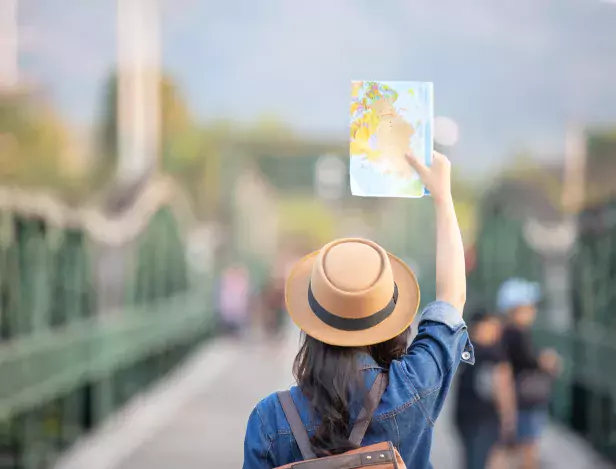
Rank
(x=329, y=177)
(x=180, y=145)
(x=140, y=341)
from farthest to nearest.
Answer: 1. (x=329, y=177)
2. (x=180, y=145)
3. (x=140, y=341)

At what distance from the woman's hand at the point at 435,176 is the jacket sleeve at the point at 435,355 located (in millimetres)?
204

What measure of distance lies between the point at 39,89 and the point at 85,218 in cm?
537

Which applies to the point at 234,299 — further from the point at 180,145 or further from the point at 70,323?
the point at 70,323

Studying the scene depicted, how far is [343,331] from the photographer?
60.8 inches

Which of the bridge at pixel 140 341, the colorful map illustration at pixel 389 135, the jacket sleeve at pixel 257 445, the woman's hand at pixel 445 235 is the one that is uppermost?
the colorful map illustration at pixel 389 135

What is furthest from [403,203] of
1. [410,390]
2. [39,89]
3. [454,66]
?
[410,390]

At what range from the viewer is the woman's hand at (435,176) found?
1.65 meters

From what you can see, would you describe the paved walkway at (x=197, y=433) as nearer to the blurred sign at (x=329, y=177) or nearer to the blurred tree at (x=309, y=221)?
the blurred sign at (x=329, y=177)

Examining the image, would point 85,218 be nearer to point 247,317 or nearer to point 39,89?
point 39,89

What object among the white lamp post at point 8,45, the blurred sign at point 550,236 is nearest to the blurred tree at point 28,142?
the white lamp post at point 8,45

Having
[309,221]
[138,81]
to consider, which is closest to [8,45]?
[138,81]

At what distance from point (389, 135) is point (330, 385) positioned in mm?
488

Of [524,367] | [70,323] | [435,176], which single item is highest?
[435,176]

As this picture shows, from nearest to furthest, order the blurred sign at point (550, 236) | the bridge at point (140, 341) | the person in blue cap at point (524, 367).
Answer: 1. the person in blue cap at point (524, 367)
2. the bridge at point (140, 341)
3. the blurred sign at point (550, 236)
